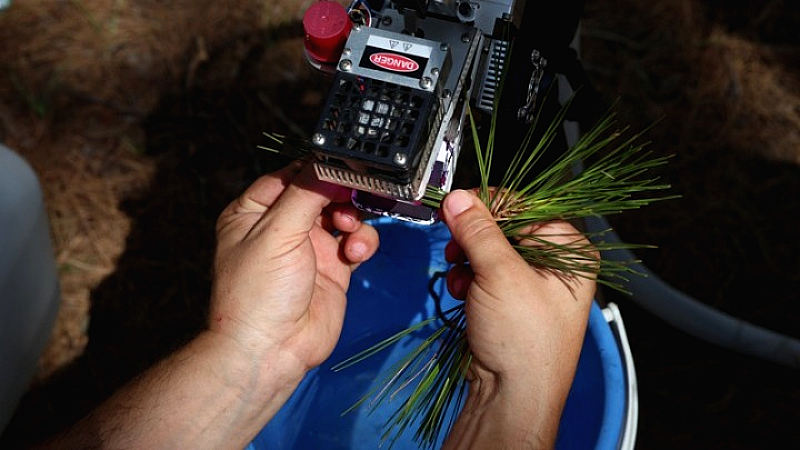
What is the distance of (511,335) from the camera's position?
820 millimetres

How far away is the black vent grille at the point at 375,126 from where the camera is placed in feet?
2.29

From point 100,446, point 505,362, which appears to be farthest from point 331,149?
point 100,446

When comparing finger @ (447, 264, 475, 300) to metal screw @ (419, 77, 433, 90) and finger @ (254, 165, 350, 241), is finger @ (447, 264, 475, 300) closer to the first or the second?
finger @ (254, 165, 350, 241)

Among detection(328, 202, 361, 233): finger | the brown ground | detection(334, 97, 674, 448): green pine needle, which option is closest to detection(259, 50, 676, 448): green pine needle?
detection(334, 97, 674, 448): green pine needle

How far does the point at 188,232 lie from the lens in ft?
4.86

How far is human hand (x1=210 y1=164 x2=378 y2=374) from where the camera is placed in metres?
0.90

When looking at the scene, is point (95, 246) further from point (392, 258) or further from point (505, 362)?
point (505, 362)

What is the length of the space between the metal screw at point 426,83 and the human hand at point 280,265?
0.68ft

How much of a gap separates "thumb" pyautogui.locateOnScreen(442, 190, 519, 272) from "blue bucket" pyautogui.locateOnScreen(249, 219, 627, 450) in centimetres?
26

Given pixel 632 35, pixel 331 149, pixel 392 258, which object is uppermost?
pixel 632 35

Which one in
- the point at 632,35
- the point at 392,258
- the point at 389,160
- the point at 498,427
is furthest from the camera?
the point at 632,35

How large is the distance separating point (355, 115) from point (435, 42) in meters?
0.10

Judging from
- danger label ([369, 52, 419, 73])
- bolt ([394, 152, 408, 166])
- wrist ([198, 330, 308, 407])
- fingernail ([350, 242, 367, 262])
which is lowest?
wrist ([198, 330, 308, 407])

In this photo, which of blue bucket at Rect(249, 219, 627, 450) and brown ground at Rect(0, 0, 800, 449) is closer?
blue bucket at Rect(249, 219, 627, 450)
